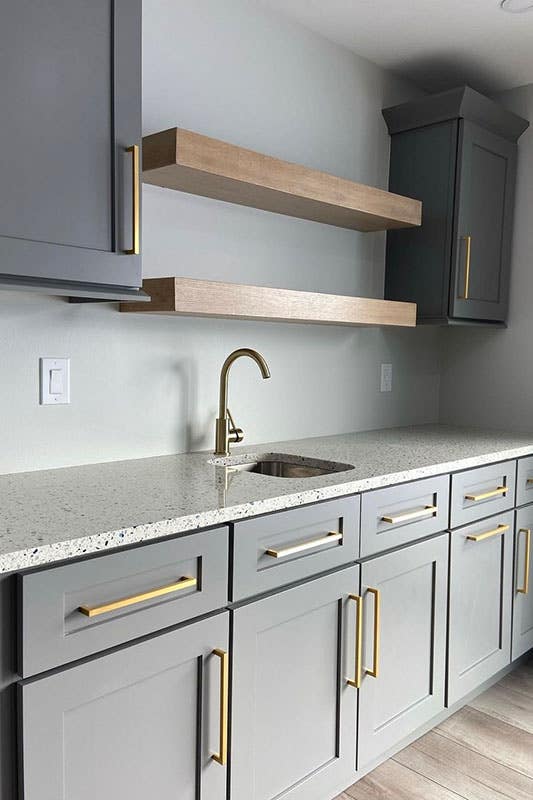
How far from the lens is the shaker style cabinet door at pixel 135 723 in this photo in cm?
118

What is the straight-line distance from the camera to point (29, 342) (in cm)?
178

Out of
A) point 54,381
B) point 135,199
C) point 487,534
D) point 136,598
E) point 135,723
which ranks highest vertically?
point 135,199

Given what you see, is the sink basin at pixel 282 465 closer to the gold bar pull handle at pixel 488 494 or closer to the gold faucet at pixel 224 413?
the gold faucet at pixel 224 413

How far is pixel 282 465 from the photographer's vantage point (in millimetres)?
2229

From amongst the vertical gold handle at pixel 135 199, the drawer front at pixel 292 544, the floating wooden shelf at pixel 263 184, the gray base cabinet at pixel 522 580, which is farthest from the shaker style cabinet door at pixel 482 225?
the vertical gold handle at pixel 135 199

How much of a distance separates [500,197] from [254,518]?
1966 millimetres

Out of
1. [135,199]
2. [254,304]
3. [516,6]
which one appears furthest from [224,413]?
[516,6]

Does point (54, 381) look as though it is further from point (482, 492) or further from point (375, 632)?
point (482, 492)

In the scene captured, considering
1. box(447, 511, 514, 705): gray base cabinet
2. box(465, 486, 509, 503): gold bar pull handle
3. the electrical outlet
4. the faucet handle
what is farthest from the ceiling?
box(447, 511, 514, 705): gray base cabinet

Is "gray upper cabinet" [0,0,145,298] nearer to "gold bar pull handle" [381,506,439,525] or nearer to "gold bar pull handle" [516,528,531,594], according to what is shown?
"gold bar pull handle" [381,506,439,525]

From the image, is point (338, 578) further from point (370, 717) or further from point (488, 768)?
point (488, 768)

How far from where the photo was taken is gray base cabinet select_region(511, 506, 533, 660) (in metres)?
2.55

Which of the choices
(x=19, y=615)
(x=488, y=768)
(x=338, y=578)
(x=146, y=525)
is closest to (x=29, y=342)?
(x=146, y=525)

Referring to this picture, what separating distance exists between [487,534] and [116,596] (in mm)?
1469
